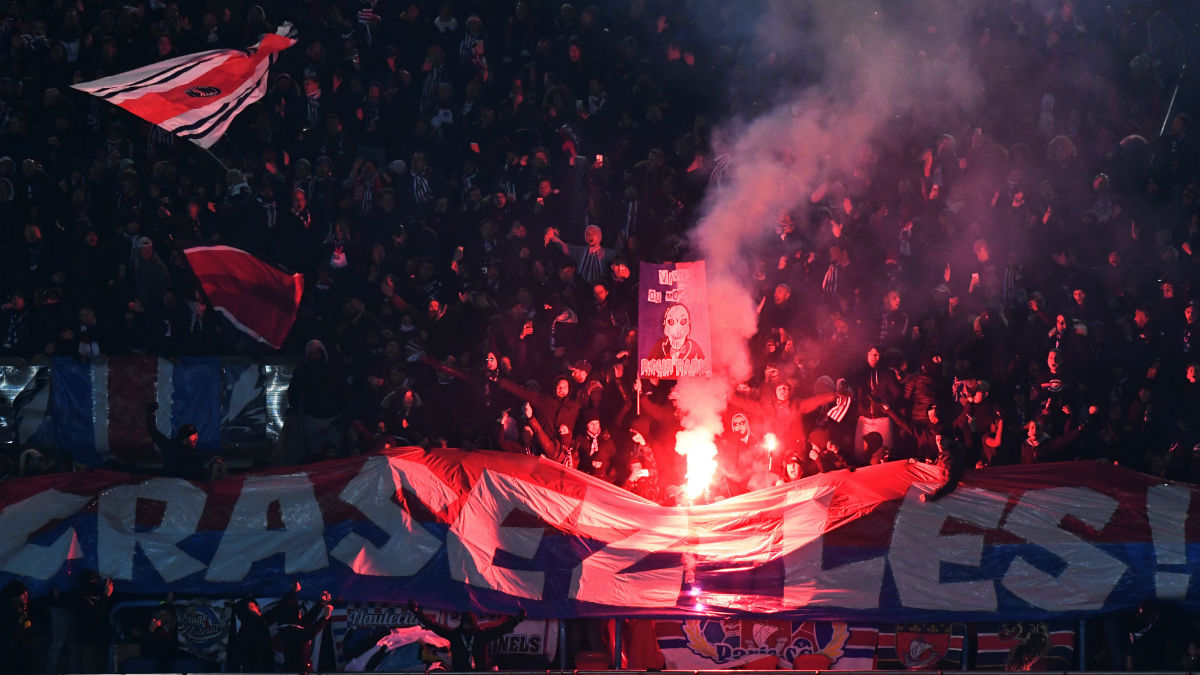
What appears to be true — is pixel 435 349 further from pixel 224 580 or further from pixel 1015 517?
pixel 1015 517

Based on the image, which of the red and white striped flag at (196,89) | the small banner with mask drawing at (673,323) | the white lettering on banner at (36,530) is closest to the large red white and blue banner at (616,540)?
the white lettering on banner at (36,530)

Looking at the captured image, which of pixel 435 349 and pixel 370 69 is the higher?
pixel 370 69

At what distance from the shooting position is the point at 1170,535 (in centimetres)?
966

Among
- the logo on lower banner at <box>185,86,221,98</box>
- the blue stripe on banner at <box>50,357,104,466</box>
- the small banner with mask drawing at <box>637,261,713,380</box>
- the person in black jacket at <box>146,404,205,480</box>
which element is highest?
the logo on lower banner at <box>185,86,221,98</box>

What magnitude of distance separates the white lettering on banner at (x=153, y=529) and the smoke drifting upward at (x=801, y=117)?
457 cm

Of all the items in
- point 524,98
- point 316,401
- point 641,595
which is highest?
point 524,98

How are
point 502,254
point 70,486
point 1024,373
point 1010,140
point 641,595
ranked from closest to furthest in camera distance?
point 641,595 < point 70,486 < point 1024,373 < point 502,254 < point 1010,140

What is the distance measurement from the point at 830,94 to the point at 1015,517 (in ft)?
20.1

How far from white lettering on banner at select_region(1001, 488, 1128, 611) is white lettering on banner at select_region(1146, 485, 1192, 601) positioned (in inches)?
10.6

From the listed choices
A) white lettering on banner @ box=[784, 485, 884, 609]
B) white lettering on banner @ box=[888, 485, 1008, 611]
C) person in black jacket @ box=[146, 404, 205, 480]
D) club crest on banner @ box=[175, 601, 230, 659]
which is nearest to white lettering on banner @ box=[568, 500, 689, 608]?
white lettering on banner @ box=[784, 485, 884, 609]

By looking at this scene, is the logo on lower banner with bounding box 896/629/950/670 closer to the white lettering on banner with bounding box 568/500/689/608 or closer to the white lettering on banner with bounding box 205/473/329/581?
the white lettering on banner with bounding box 568/500/689/608

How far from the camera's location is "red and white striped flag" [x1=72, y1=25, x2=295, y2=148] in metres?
11.5

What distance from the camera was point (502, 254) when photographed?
A: 512 inches

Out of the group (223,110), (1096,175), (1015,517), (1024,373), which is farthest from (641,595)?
(1096,175)
